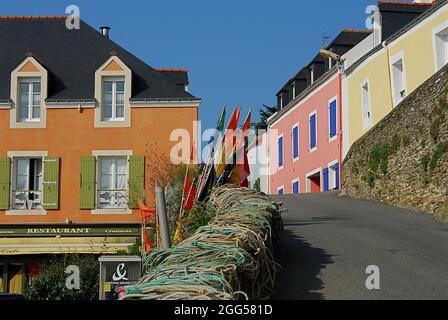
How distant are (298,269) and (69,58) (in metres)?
24.7

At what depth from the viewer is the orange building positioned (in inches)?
1149

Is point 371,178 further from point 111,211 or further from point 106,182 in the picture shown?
point 106,182

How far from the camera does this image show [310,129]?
126 feet

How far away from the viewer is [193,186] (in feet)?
38.6

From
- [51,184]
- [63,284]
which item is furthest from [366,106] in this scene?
[63,284]

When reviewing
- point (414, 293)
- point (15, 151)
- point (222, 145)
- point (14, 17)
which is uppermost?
point (14, 17)

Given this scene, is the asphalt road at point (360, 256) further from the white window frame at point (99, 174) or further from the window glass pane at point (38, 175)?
the window glass pane at point (38, 175)

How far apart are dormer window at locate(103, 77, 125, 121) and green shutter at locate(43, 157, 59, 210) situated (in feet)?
8.80

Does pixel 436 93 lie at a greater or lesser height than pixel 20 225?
greater

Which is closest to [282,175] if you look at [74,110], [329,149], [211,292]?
[329,149]

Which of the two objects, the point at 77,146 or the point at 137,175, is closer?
the point at 137,175

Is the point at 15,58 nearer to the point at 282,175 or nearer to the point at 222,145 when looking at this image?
the point at 282,175
